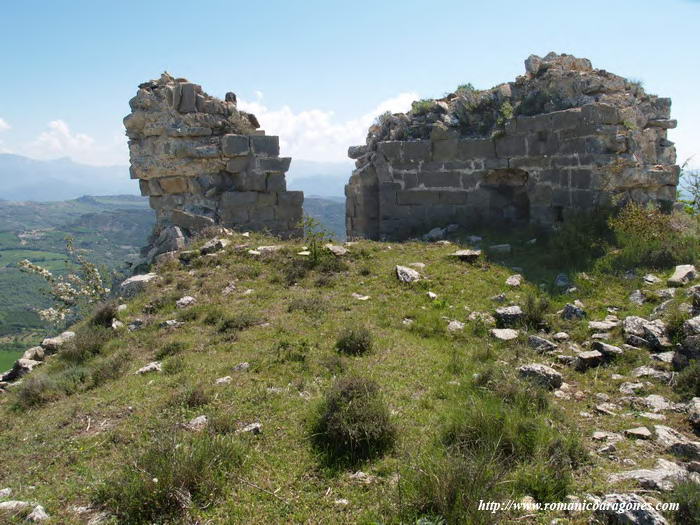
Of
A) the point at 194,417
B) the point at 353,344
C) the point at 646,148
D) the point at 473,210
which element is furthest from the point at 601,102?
the point at 194,417

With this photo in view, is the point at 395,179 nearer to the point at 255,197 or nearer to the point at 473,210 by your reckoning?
the point at 473,210

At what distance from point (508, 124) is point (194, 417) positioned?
7.73 metres

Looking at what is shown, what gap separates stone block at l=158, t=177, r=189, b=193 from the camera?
10.1 m

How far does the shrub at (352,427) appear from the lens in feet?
11.9

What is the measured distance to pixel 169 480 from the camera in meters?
3.13

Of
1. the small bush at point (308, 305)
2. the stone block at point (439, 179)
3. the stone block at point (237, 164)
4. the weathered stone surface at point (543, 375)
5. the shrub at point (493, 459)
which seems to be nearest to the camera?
the shrub at point (493, 459)

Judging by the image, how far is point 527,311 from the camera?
624 cm

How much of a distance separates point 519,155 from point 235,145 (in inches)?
203

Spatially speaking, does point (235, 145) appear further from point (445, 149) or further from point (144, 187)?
point (445, 149)

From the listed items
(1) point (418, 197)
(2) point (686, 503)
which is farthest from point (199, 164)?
(2) point (686, 503)

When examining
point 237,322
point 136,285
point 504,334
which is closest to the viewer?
point 504,334

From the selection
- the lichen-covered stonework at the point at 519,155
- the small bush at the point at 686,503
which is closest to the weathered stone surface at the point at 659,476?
the small bush at the point at 686,503

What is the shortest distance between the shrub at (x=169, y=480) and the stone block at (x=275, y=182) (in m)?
7.36

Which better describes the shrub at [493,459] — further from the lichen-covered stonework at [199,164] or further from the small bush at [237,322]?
the lichen-covered stonework at [199,164]
